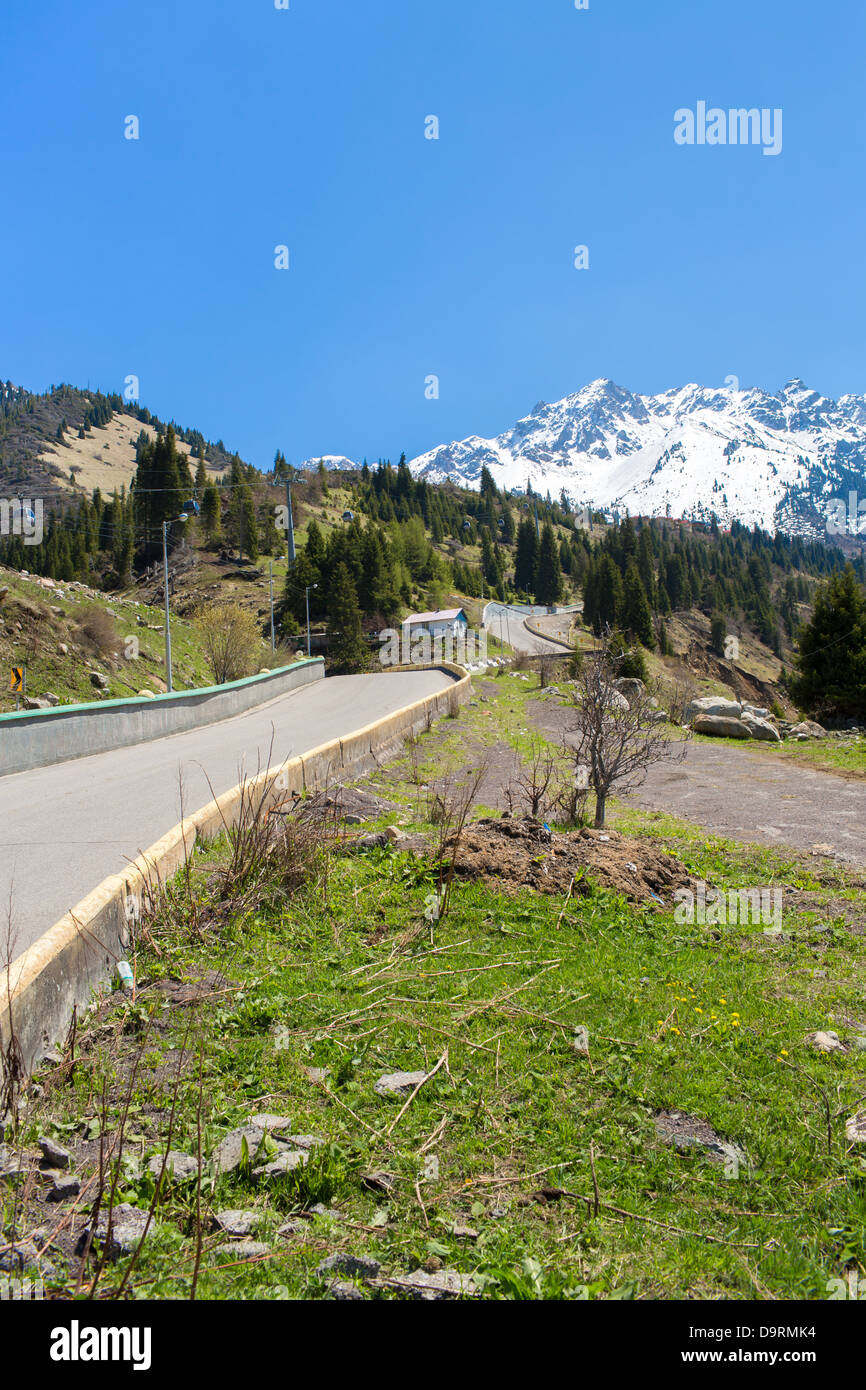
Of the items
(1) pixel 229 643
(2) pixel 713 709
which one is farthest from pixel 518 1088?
(1) pixel 229 643

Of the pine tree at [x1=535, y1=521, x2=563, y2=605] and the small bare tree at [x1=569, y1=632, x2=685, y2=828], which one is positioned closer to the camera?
the small bare tree at [x1=569, y1=632, x2=685, y2=828]

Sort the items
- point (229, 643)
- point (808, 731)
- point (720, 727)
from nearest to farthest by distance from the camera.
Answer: point (808, 731)
point (720, 727)
point (229, 643)

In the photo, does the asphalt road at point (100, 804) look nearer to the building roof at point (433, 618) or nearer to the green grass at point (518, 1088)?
the green grass at point (518, 1088)

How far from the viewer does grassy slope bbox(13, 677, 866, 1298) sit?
123 inches

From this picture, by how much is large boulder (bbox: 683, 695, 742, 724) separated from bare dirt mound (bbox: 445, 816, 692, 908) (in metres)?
17.9

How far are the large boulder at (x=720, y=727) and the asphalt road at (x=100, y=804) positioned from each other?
10.7 meters

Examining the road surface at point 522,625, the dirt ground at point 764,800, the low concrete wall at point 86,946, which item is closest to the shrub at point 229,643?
the dirt ground at point 764,800

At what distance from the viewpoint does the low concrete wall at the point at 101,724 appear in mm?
14266

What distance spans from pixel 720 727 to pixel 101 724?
18.0 metres

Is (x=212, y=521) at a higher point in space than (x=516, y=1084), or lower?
higher

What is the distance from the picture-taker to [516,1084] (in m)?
4.38

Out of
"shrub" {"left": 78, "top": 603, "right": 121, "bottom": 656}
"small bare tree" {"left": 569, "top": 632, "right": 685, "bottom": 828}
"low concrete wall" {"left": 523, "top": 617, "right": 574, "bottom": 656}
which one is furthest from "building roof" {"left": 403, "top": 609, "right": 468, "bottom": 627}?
"small bare tree" {"left": 569, "top": 632, "right": 685, "bottom": 828}

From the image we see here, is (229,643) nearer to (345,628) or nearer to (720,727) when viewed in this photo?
(345,628)

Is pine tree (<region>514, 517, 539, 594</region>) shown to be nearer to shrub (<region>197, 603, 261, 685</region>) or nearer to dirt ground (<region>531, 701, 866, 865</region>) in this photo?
shrub (<region>197, 603, 261, 685</region>)
